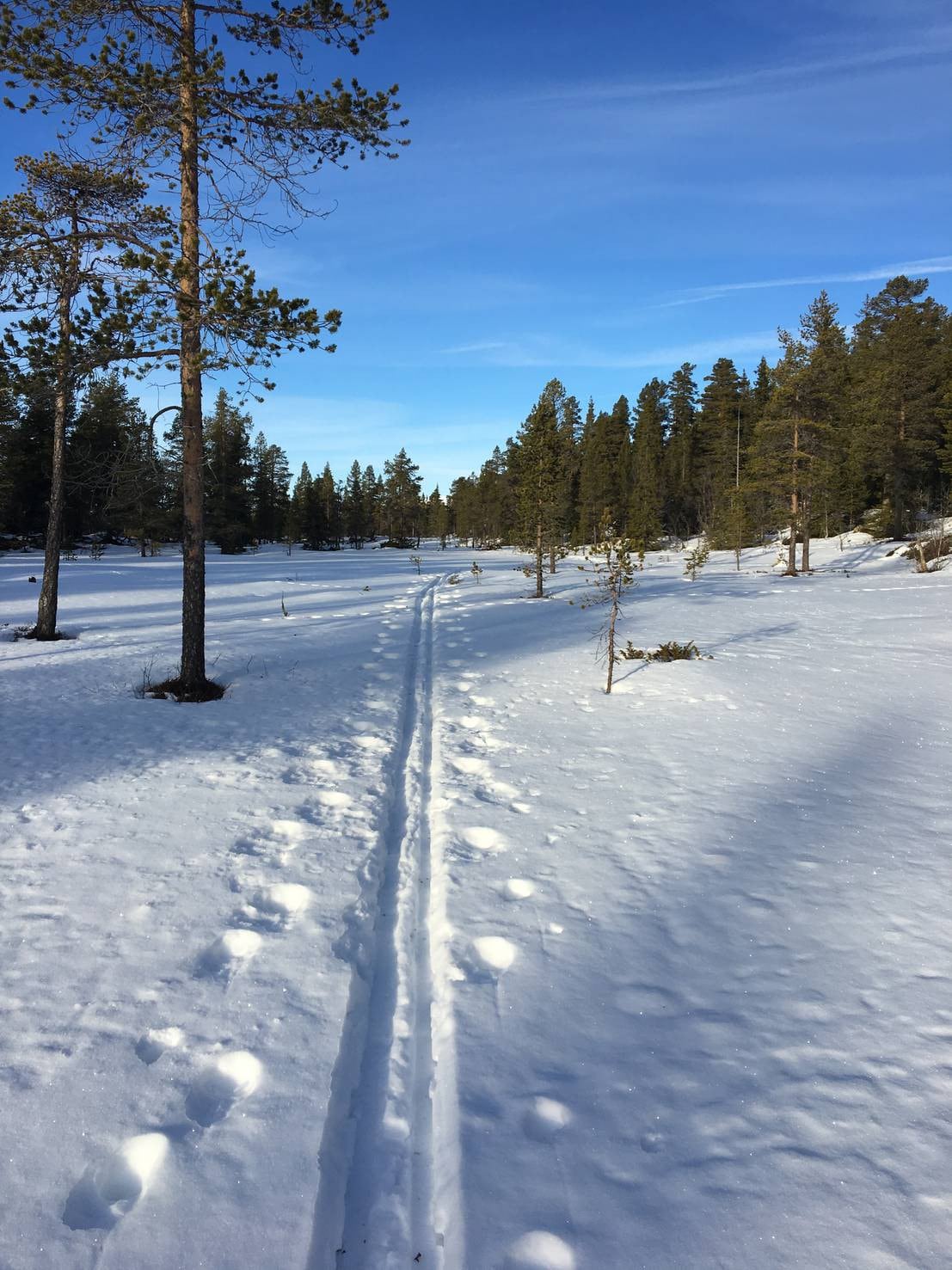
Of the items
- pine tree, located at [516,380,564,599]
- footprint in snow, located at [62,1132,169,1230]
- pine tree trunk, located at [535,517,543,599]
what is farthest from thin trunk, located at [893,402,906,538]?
footprint in snow, located at [62,1132,169,1230]

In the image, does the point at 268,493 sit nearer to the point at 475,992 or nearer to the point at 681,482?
the point at 681,482

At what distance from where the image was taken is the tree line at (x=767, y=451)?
2650cm

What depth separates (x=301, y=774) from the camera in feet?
20.1

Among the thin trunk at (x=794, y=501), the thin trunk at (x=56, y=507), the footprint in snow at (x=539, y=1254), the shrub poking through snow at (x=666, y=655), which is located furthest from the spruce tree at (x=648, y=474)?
the footprint in snow at (x=539, y=1254)

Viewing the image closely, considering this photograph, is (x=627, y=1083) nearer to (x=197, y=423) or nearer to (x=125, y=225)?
(x=197, y=423)

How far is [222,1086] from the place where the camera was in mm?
2672

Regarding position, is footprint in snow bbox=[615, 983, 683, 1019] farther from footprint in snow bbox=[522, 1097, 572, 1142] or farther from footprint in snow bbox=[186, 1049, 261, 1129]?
footprint in snow bbox=[186, 1049, 261, 1129]

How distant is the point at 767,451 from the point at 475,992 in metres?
30.2

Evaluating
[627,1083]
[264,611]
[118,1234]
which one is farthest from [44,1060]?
[264,611]

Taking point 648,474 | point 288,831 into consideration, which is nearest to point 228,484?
point 648,474

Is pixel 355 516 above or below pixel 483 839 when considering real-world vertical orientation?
above

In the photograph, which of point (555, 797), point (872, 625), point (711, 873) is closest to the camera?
point (711, 873)

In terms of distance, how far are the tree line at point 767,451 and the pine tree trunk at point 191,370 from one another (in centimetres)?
577

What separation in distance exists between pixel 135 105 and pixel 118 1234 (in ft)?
32.8
